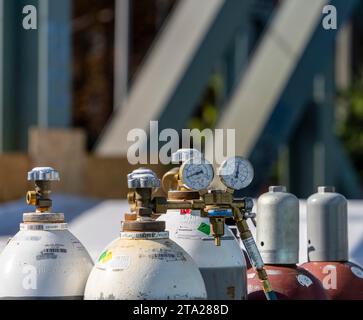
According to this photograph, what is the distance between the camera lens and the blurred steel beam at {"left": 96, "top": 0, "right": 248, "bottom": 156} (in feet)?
49.3

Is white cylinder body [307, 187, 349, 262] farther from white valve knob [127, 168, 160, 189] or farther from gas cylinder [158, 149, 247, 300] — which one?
white valve knob [127, 168, 160, 189]

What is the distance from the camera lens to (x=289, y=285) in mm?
4266

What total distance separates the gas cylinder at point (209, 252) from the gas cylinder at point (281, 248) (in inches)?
12.5

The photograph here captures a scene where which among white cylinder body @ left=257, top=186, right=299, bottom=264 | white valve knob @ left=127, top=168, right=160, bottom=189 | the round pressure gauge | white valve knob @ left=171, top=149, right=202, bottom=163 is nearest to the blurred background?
white cylinder body @ left=257, top=186, right=299, bottom=264

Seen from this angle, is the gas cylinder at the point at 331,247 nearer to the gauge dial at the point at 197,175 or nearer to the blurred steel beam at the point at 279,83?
the gauge dial at the point at 197,175

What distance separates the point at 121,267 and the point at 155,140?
9.62 meters

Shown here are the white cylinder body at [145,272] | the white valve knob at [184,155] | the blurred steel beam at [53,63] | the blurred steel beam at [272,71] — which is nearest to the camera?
the white cylinder body at [145,272]

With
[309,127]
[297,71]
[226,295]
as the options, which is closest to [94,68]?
[309,127]

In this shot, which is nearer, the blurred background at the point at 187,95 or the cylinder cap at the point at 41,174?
the cylinder cap at the point at 41,174

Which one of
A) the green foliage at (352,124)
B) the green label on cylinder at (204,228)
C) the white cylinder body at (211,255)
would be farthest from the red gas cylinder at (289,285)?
the green foliage at (352,124)

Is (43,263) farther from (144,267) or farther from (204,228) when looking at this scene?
(204,228)

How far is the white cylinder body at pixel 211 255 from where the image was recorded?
3873mm

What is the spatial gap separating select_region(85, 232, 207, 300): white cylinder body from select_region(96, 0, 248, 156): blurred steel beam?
442 inches

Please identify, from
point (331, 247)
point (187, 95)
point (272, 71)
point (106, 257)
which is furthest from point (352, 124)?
point (106, 257)
